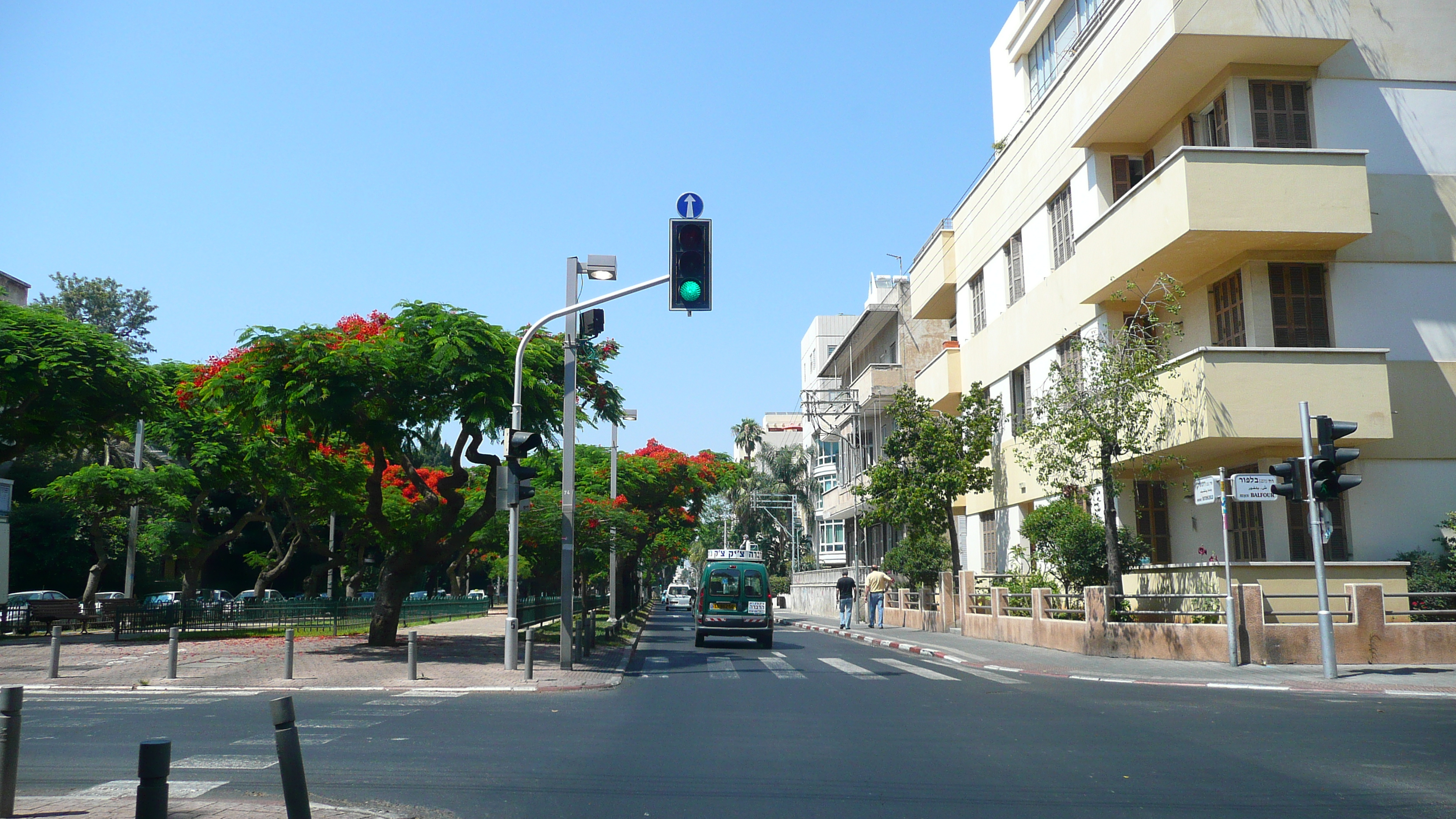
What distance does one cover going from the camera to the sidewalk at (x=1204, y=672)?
1519 centimetres

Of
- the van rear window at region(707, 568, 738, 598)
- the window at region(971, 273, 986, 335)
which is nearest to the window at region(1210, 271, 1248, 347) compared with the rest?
the window at region(971, 273, 986, 335)

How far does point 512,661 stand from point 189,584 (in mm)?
23038

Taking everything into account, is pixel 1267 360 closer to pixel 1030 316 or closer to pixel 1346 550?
pixel 1346 550

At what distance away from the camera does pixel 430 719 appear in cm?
1224

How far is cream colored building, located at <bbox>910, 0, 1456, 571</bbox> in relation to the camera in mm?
19391

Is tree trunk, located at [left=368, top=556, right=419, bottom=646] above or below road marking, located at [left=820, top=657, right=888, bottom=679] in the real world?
above

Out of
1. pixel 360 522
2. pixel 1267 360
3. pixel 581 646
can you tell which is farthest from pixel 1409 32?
pixel 360 522

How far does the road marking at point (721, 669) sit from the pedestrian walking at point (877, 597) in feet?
43.2

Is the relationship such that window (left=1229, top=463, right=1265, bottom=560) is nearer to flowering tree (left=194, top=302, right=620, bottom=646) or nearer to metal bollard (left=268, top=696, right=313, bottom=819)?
flowering tree (left=194, top=302, right=620, bottom=646)

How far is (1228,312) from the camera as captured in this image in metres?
21.8

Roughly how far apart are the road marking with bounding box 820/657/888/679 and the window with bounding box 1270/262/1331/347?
33.5ft

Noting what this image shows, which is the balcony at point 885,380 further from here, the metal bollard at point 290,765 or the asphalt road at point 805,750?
the metal bollard at point 290,765

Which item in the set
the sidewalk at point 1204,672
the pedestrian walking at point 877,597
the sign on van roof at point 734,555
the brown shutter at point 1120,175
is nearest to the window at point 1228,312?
the brown shutter at point 1120,175

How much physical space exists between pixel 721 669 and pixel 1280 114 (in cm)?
1558
